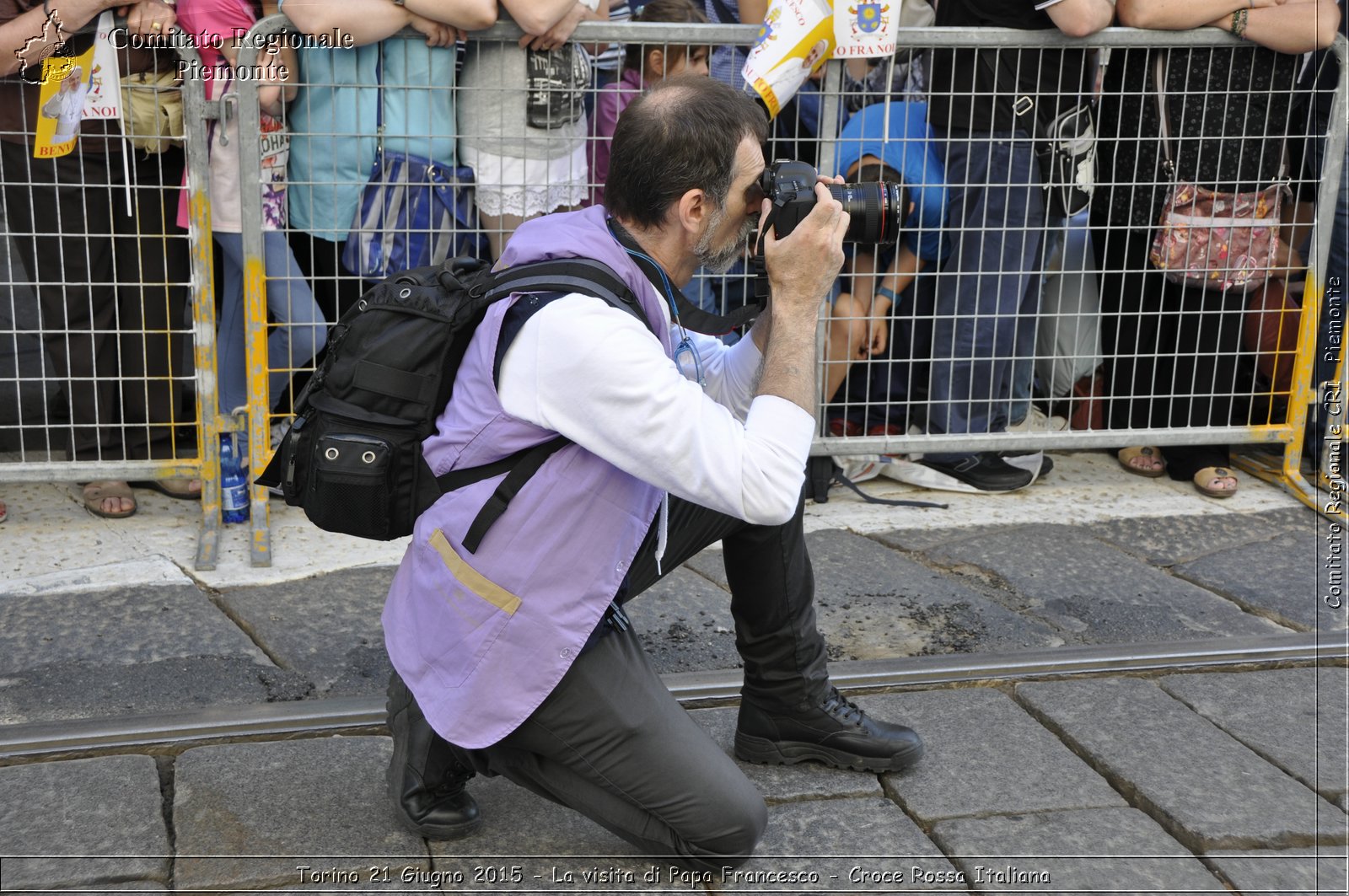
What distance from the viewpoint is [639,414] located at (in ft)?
7.52

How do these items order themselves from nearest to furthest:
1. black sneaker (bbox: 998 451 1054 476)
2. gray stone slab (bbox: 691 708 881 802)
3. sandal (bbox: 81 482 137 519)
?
gray stone slab (bbox: 691 708 881 802) → sandal (bbox: 81 482 137 519) → black sneaker (bbox: 998 451 1054 476)

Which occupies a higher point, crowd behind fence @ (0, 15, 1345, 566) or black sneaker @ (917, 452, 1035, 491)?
crowd behind fence @ (0, 15, 1345, 566)

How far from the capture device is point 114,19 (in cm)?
378

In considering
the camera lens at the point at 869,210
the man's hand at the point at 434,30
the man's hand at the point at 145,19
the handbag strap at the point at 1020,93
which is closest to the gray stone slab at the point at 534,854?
the camera lens at the point at 869,210

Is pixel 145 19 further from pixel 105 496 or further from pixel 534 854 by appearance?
pixel 534 854

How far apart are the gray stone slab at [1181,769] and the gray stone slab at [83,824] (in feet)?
6.43

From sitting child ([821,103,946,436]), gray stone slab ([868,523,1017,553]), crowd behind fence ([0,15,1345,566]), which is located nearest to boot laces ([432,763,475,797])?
crowd behind fence ([0,15,1345,566])

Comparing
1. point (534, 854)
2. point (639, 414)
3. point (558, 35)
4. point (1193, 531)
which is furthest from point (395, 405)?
point (1193, 531)

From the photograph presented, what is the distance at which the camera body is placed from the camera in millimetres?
2498

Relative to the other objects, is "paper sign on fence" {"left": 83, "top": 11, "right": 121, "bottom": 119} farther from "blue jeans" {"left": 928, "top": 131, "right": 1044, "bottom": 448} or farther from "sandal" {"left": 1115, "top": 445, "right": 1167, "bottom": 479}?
"sandal" {"left": 1115, "top": 445, "right": 1167, "bottom": 479}

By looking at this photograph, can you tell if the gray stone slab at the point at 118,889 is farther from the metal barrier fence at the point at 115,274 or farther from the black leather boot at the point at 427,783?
the metal barrier fence at the point at 115,274

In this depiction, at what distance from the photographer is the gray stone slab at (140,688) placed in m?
3.06

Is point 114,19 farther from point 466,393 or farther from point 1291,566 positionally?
point 1291,566

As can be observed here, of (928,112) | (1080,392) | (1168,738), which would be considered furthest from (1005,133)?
(1168,738)
